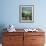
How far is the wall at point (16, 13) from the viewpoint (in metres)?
4.30

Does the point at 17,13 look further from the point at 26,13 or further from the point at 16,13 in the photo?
the point at 26,13

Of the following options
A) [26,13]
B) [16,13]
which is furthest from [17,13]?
[26,13]

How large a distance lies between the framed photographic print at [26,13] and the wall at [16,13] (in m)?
0.10

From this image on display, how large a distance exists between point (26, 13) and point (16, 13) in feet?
1.08

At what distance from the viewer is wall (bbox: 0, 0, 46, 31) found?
4.30 m

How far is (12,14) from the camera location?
434 cm

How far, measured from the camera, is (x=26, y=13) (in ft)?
14.3

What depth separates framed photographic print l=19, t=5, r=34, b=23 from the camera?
4.30m

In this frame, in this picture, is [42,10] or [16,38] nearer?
[16,38]

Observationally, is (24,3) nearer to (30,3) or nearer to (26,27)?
(30,3)

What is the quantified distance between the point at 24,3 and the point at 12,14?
1.75 ft

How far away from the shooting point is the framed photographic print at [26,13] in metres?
4.30

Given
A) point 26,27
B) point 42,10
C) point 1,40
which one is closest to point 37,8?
point 42,10

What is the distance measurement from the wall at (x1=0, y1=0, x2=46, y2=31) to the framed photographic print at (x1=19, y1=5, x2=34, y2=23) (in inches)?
3.9
